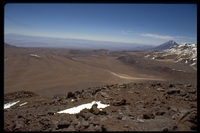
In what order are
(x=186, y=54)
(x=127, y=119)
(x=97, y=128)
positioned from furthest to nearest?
(x=186, y=54) → (x=127, y=119) → (x=97, y=128)

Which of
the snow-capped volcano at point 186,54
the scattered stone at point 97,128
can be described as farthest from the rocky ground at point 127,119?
the snow-capped volcano at point 186,54

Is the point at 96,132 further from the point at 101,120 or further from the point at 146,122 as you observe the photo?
the point at 146,122

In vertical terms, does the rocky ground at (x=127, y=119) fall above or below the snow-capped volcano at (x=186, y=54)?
below

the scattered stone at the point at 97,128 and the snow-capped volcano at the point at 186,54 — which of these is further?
the scattered stone at the point at 97,128

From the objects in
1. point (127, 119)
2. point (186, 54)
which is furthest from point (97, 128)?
point (186, 54)

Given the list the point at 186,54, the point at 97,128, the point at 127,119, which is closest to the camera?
the point at 97,128

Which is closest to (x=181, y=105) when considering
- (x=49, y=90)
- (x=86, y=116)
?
(x=86, y=116)

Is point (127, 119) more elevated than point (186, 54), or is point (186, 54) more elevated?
point (186, 54)

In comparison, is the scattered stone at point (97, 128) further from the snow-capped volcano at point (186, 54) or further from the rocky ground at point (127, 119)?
the snow-capped volcano at point (186, 54)

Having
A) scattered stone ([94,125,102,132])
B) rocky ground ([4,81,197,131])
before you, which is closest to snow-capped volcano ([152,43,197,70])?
rocky ground ([4,81,197,131])

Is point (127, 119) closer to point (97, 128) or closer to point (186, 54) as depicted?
point (97, 128)

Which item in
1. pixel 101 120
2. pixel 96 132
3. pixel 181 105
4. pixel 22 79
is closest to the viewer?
pixel 96 132
